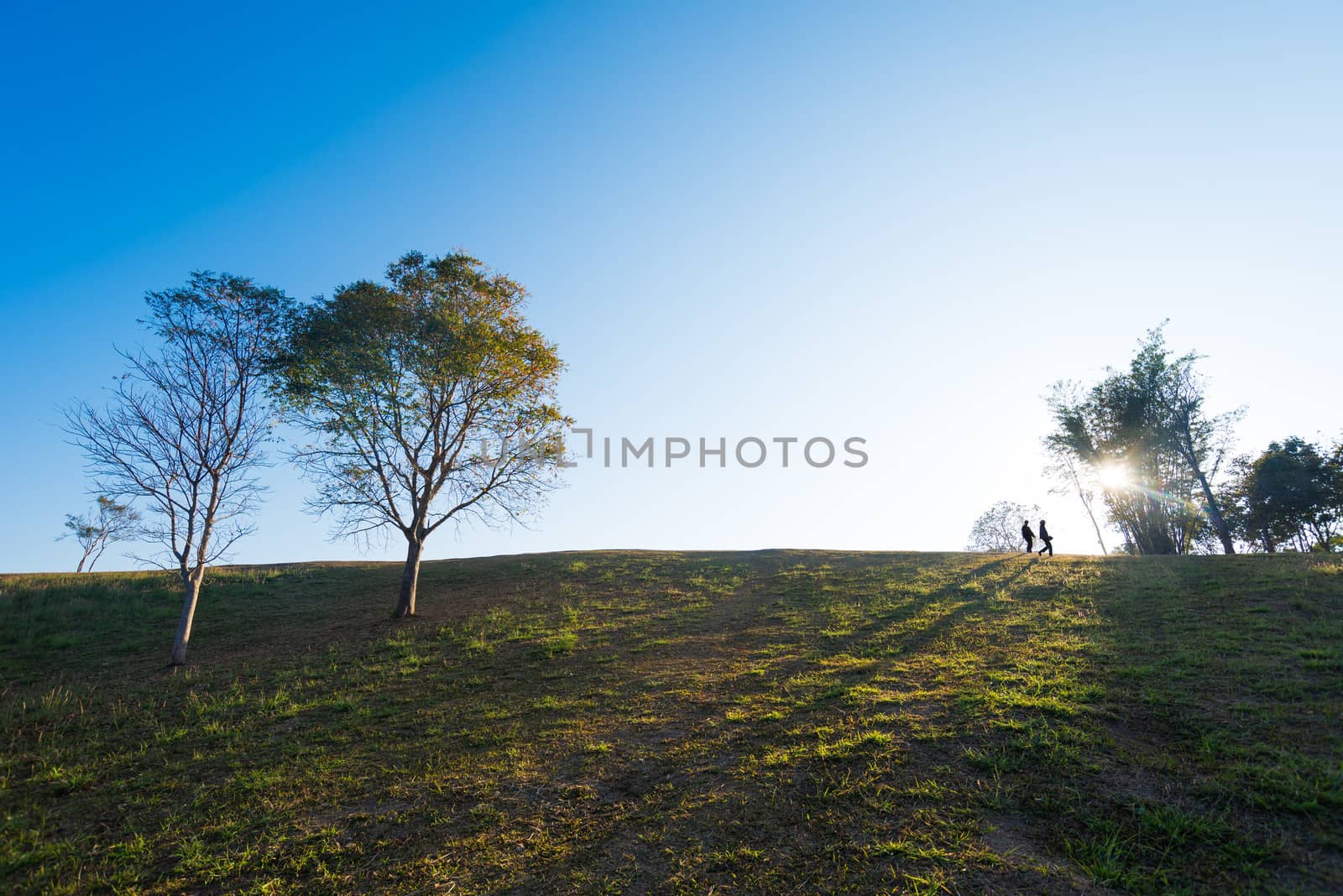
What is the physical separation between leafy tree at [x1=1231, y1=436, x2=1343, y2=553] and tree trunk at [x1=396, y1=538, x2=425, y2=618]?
60.6 m

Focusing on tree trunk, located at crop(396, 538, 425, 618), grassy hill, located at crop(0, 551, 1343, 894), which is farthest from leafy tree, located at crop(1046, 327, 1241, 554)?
Answer: tree trunk, located at crop(396, 538, 425, 618)

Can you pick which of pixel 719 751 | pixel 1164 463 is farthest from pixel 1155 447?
pixel 719 751

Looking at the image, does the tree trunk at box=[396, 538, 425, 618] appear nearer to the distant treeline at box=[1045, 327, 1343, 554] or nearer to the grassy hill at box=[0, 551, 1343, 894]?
the grassy hill at box=[0, 551, 1343, 894]

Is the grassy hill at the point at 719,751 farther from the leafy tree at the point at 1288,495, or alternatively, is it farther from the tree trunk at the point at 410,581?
the leafy tree at the point at 1288,495

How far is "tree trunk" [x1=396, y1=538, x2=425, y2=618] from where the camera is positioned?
67.5ft

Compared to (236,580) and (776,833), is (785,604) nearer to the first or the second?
(776,833)

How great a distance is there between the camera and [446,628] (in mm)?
18406

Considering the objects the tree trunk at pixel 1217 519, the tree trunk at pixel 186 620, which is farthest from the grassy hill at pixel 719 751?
the tree trunk at pixel 1217 519

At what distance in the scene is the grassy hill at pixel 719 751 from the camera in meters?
Result: 6.18

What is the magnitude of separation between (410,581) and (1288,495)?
61273 millimetres

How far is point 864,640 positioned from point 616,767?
332 inches

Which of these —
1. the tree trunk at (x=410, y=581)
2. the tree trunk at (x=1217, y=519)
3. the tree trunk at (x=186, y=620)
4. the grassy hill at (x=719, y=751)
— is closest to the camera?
the grassy hill at (x=719, y=751)

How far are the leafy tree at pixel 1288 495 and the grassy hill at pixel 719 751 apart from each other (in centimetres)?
3430

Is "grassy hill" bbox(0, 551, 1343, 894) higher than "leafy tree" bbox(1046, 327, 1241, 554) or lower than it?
lower
